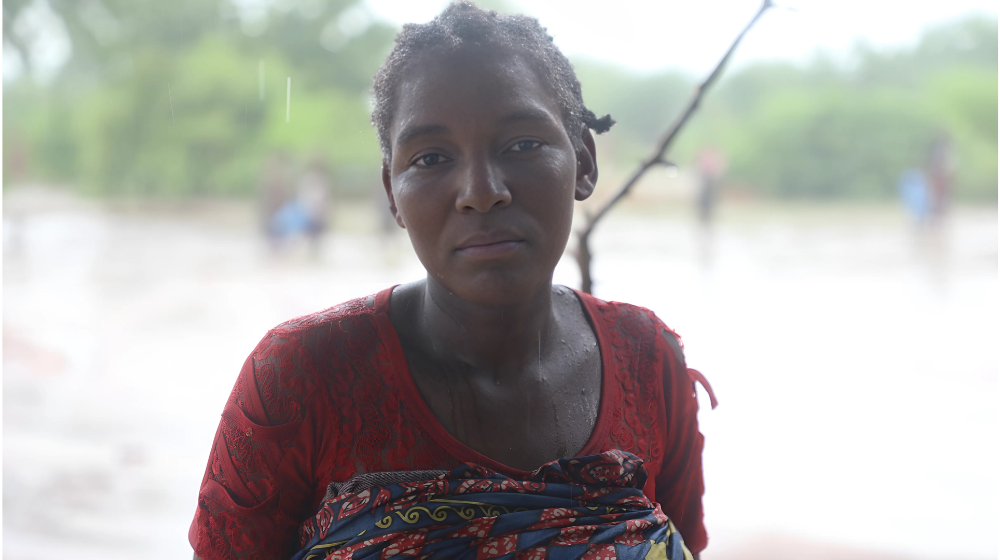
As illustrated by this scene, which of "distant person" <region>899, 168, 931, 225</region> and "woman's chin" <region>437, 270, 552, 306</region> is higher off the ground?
"distant person" <region>899, 168, 931, 225</region>

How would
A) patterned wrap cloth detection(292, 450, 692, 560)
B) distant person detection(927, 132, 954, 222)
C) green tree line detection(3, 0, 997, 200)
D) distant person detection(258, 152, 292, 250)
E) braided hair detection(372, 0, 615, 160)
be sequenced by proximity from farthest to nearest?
distant person detection(927, 132, 954, 222) < distant person detection(258, 152, 292, 250) < green tree line detection(3, 0, 997, 200) < braided hair detection(372, 0, 615, 160) < patterned wrap cloth detection(292, 450, 692, 560)

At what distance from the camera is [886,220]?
47.2 ft

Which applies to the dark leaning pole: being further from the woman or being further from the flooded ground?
the flooded ground

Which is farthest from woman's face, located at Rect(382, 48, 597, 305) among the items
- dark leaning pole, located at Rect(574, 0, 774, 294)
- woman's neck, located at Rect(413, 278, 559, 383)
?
dark leaning pole, located at Rect(574, 0, 774, 294)

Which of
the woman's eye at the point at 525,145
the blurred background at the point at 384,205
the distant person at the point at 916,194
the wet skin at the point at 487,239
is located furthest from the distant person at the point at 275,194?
the woman's eye at the point at 525,145

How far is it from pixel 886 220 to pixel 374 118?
14.9 metres

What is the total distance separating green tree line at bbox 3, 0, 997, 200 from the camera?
12.5 meters

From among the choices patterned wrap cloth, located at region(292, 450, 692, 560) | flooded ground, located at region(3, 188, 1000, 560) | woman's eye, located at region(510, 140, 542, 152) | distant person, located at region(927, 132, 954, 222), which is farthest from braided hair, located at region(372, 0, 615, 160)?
distant person, located at region(927, 132, 954, 222)

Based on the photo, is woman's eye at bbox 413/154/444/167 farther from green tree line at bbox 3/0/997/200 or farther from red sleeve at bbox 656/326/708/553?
green tree line at bbox 3/0/997/200

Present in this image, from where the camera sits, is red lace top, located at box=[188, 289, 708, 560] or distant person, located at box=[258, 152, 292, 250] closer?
red lace top, located at box=[188, 289, 708, 560]

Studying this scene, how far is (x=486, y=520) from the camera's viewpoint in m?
1.07

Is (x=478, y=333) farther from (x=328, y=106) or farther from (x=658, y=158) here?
(x=328, y=106)

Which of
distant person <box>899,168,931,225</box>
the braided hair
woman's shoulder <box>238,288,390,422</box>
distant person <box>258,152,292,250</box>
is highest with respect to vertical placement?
distant person <box>258,152,292,250</box>

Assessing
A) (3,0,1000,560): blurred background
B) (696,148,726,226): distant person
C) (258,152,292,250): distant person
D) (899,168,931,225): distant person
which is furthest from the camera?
(899,168,931,225): distant person
